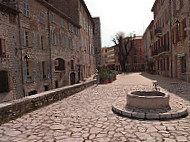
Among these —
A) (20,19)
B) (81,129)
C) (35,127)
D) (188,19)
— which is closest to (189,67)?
(188,19)

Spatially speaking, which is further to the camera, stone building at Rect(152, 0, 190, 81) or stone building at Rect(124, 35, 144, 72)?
stone building at Rect(124, 35, 144, 72)

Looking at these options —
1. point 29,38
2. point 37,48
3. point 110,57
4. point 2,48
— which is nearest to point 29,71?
point 37,48

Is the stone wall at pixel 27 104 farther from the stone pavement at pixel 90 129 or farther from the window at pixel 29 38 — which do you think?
the window at pixel 29 38

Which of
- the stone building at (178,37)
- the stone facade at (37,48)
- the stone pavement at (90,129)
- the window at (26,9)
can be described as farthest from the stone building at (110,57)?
the stone pavement at (90,129)

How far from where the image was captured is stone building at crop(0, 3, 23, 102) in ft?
31.8

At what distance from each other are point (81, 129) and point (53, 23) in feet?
45.8

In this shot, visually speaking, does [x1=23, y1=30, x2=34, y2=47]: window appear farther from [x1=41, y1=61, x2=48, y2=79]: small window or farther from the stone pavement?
the stone pavement

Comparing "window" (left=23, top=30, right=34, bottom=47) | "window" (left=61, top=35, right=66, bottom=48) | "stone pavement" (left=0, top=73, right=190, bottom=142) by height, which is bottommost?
"stone pavement" (left=0, top=73, right=190, bottom=142)

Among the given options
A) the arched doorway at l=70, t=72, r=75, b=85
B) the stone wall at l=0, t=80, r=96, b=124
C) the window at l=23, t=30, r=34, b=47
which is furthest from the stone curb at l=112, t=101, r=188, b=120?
the arched doorway at l=70, t=72, r=75, b=85

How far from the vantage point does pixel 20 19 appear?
11.1 m

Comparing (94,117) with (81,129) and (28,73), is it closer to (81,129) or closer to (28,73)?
(81,129)

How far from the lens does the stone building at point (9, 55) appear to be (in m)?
9.69

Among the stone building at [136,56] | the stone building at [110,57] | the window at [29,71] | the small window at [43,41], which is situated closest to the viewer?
the window at [29,71]

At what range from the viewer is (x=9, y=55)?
1012 cm
